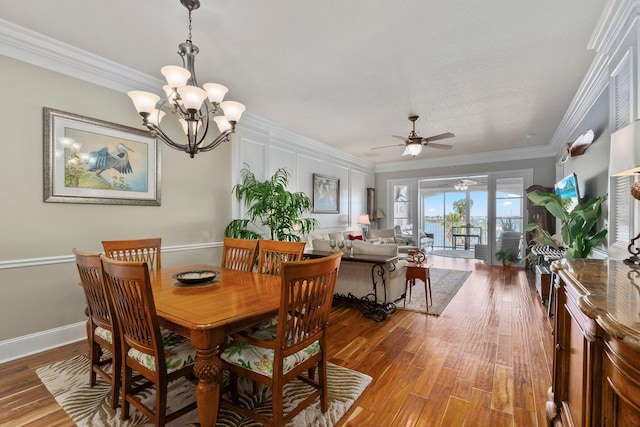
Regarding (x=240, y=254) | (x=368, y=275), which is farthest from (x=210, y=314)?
(x=368, y=275)

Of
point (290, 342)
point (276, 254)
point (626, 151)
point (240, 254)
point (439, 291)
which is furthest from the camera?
point (439, 291)

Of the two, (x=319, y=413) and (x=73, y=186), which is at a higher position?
(x=73, y=186)

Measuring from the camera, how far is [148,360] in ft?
4.95

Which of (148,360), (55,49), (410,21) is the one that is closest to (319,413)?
(148,360)

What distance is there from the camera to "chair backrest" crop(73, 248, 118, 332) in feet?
5.25

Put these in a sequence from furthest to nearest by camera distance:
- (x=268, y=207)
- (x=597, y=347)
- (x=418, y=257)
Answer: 1. (x=268, y=207)
2. (x=418, y=257)
3. (x=597, y=347)

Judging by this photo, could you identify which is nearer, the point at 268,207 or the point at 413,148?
the point at 268,207

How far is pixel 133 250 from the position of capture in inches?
101

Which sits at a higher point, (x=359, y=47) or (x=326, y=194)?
(x=359, y=47)

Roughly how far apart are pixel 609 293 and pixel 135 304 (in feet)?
6.35

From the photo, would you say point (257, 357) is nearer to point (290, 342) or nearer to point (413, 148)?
point (290, 342)

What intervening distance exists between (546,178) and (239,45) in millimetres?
6729

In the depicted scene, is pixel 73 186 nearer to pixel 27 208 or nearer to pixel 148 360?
pixel 27 208

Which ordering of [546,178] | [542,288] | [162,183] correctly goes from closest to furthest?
1. [162,183]
2. [542,288]
3. [546,178]
